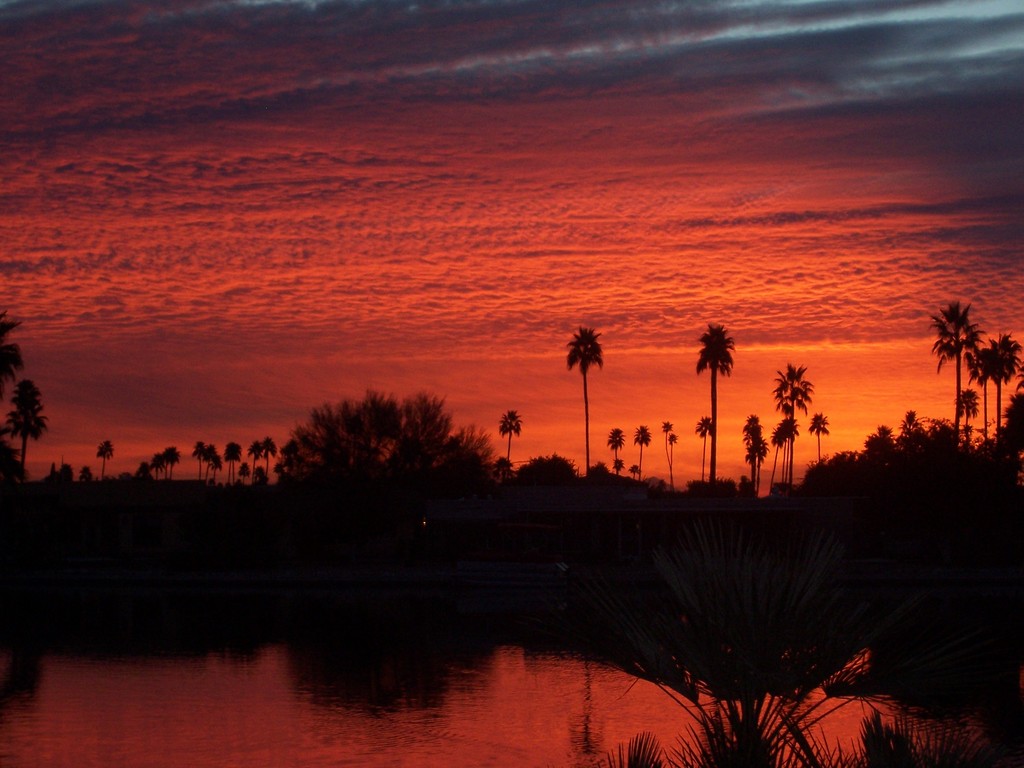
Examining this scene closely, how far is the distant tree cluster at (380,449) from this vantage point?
66938 mm

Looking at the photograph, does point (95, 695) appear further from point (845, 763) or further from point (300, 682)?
point (845, 763)

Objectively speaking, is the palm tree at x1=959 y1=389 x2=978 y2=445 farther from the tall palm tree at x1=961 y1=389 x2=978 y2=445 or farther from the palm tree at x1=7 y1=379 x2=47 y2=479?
the palm tree at x1=7 y1=379 x2=47 y2=479

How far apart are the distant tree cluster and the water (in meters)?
34.4

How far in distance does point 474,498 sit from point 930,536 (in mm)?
21486

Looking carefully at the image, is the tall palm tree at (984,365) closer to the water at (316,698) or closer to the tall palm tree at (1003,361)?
the tall palm tree at (1003,361)

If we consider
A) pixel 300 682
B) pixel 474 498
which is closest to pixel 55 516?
pixel 474 498

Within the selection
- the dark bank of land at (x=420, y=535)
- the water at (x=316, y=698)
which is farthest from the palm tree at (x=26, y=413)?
the water at (x=316, y=698)

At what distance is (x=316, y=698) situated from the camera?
20.3m

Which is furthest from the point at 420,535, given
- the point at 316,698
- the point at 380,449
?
the point at 316,698

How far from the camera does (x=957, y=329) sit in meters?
70.0

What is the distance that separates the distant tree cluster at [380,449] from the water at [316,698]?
3438cm

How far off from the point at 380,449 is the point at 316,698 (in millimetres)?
47418

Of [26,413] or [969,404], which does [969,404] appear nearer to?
[969,404]

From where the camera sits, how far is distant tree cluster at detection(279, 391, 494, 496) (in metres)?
66.9
